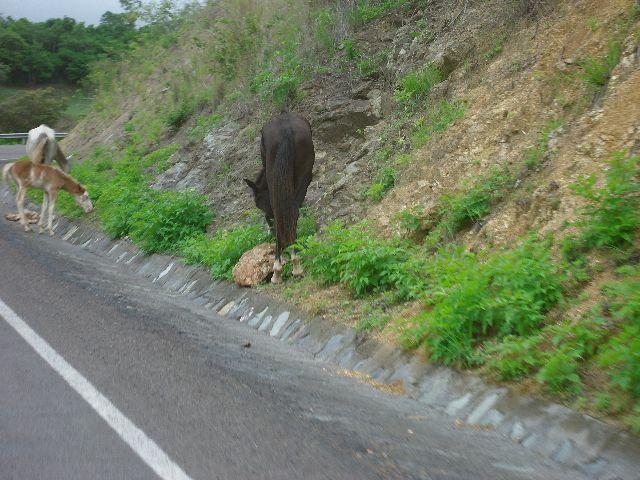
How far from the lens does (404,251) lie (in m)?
9.80

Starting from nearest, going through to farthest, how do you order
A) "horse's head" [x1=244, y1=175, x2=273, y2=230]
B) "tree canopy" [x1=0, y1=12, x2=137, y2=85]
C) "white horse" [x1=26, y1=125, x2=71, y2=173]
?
1. "horse's head" [x1=244, y1=175, x2=273, y2=230]
2. "white horse" [x1=26, y1=125, x2=71, y2=173]
3. "tree canopy" [x1=0, y1=12, x2=137, y2=85]

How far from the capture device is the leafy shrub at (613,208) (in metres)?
7.01

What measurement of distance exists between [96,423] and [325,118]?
10.4 metres

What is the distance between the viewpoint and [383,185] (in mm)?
11992

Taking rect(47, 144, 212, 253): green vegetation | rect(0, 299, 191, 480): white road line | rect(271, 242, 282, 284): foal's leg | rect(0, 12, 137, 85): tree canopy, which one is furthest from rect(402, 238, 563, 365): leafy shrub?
rect(0, 12, 137, 85): tree canopy

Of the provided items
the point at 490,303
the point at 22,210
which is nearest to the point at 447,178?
the point at 490,303

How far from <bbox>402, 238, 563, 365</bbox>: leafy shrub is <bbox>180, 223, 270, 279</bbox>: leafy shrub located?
17.1 feet

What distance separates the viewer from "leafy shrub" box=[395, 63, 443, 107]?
1341 centimetres

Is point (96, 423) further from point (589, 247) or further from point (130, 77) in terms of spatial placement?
point (130, 77)

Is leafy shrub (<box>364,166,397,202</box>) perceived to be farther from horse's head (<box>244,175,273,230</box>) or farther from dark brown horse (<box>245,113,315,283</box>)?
horse's head (<box>244,175,273,230</box>)

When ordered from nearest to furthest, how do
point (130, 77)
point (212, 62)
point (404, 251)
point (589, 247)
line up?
point (589, 247) < point (404, 251) < point (212, 62) < point (130, 77)

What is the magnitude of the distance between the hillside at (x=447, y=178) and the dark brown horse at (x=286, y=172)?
1.70 ft

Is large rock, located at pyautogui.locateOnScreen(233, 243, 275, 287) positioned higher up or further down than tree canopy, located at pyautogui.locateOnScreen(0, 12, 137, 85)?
higher up

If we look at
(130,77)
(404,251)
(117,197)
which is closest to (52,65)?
(130,77)
